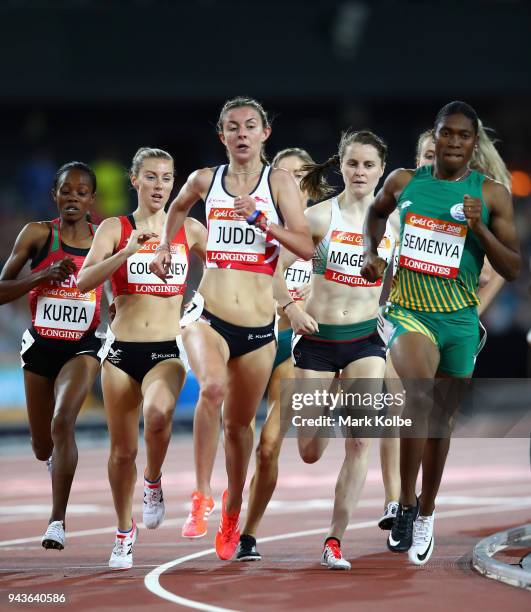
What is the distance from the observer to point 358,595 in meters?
7.28

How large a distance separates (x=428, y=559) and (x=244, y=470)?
1407mm

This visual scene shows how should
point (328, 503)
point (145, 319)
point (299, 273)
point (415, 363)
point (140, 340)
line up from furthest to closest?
1. point (328, 503)
2. point (299, 273)
3. point (145, 319)
4. point (140, 340)
5. point (415, 363)

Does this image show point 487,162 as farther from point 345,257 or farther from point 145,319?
point 145,319

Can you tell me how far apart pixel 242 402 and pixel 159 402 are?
545 mm

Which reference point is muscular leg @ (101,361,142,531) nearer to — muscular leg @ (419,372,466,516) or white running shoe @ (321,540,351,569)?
white running shoe @ (321,540,351,569)

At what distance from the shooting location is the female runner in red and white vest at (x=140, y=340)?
319 inches

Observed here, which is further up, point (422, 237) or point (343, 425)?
point (422, 237)

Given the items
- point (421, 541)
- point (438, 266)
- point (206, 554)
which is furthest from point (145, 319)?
point (421, 541)

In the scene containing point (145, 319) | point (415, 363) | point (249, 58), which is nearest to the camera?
point (415, 363)

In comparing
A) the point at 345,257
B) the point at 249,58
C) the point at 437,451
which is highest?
the point at 249,58

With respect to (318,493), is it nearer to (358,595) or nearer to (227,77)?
(358,595)

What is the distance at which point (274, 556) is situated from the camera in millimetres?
8773

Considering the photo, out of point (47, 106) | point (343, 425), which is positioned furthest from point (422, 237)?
point (47, 106)

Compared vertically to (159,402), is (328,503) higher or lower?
lower
